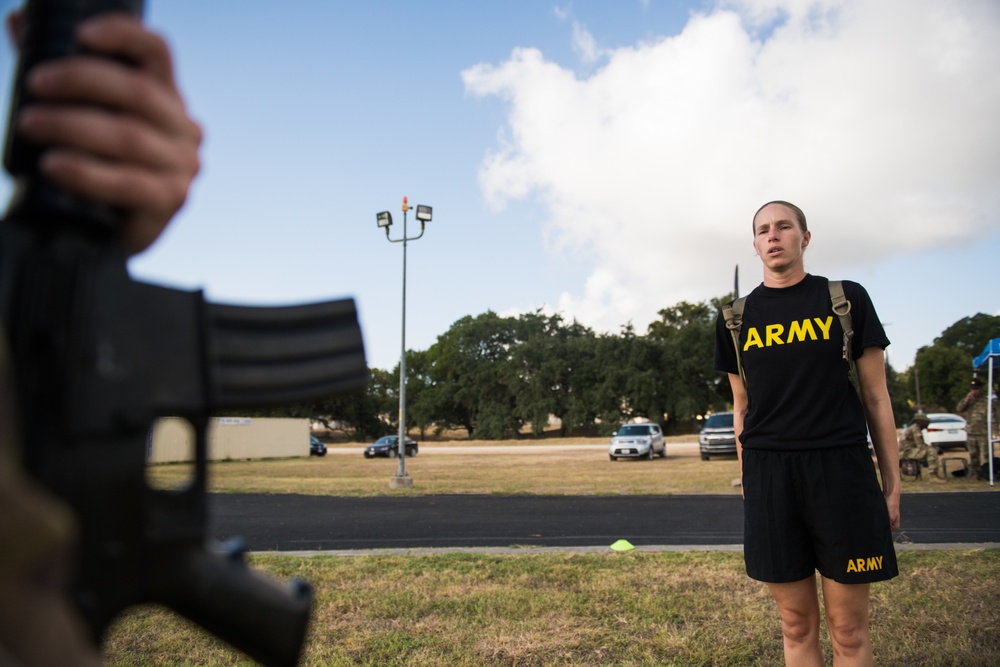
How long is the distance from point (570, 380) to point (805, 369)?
55596mm

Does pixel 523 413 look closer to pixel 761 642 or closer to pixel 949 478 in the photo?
pixel 949 478

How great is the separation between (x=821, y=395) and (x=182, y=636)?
11.8 ft

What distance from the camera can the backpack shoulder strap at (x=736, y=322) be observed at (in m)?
3.12

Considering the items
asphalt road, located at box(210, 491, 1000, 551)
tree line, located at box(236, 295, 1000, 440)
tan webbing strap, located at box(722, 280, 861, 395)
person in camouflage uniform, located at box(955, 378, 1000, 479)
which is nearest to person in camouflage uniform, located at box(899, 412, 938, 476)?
person in camouflage uniform, located at box(955, 378, 1000, 479)

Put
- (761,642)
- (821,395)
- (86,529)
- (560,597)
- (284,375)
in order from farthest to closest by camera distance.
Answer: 1. (560,597)
2. (761,642)
3. (821,395)
4. (284,375)
5. (86,529)

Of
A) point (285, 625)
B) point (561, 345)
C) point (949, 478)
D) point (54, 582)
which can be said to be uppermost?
point (561, 345)

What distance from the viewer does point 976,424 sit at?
43.1ft

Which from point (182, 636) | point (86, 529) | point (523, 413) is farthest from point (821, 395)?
point (523, 413)

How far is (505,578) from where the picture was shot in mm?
5156

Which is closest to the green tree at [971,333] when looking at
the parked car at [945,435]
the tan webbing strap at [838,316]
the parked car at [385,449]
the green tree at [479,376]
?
the green tree at [479,376]

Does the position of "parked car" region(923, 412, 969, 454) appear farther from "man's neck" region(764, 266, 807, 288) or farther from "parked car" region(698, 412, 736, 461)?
"man's neck" region(764, 266, 807, 288)

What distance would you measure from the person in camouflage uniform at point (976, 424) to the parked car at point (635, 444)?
43.0ft

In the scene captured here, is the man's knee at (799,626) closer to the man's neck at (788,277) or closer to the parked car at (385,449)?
the man's neck at (788,277)

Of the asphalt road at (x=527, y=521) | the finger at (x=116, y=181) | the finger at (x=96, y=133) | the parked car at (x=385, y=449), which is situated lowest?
the parked car at (x=385, y=449)
